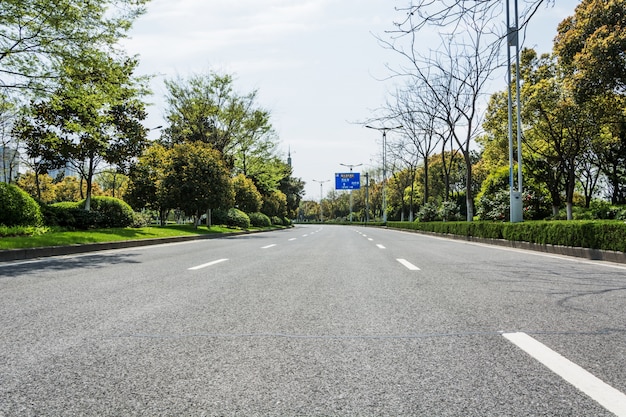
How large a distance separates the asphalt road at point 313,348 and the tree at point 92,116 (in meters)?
10.2

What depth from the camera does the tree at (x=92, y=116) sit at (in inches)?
585

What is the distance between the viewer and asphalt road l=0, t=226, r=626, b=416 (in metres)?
2.41

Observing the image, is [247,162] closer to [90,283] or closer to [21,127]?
[21,127]

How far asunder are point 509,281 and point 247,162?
43.6 m

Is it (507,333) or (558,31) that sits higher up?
(558,31)

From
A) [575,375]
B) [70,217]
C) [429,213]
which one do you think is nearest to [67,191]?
[429,213]

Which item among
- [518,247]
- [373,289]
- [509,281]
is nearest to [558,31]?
[518,247]

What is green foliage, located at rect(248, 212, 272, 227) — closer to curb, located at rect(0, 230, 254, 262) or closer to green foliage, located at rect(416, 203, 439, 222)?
green foliage, located at rect(416, 203, 439, 222)

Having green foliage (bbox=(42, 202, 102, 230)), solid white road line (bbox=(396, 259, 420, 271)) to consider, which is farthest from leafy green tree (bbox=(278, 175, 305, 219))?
solid white road line (bbox=(396, 259, 420, 271))

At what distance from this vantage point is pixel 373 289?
6.11 m

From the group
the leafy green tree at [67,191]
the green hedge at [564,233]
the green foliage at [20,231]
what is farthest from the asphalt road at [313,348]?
the leafy green tree at [67,191]

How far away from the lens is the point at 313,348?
3.39 metres

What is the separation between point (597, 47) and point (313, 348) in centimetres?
2112

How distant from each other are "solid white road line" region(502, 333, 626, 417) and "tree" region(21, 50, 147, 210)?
1476 centimetres
